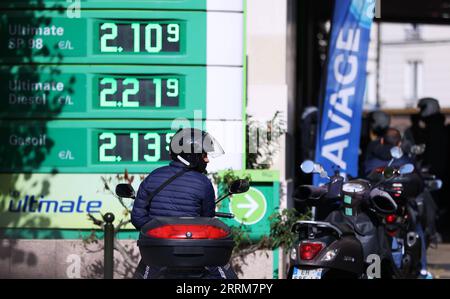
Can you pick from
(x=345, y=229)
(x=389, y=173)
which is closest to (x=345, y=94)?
(x=389, y=173)

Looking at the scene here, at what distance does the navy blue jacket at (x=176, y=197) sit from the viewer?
7.70 meters

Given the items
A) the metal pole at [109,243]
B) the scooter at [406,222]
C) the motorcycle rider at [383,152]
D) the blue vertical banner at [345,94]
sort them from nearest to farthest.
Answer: the metal pole at [109,243], the scooter at [406,222], the blue vertical banner at [345,94], the motorcycle rider at [383,152]

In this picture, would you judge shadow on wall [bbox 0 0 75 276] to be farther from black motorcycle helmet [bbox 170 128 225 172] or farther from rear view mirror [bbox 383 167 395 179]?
rear view mirror [bbox 383 167 395 179]

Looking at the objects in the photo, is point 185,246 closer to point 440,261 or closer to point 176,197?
point 176,197

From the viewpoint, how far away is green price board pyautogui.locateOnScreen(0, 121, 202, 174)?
11.3 metres

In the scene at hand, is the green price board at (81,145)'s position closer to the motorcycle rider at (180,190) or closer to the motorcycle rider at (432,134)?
the motorcycle rider at (180,190)

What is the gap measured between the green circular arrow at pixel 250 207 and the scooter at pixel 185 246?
3.93 meters

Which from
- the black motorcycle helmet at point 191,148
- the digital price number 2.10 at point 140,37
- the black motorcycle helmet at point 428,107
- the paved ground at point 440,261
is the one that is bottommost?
the paved ground at point 440,261

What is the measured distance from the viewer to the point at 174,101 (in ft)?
37.3

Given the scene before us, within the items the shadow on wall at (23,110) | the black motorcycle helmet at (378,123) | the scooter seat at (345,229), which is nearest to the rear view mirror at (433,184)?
the black motorcycle helmet at (378,123)

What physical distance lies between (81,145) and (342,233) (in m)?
3.91

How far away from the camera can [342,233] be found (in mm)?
8562

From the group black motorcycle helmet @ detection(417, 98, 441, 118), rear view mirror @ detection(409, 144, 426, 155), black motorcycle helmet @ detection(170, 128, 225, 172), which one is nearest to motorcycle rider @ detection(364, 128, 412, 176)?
rear view mirror @ detection(409, 144, 426, 155)

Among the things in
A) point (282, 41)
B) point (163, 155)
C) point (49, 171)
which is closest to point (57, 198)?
point (49, 171)
